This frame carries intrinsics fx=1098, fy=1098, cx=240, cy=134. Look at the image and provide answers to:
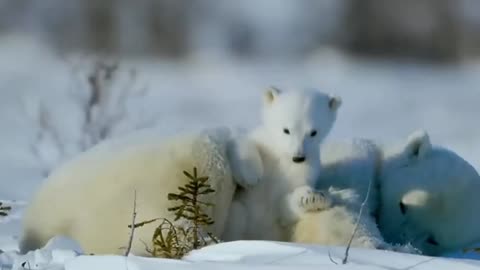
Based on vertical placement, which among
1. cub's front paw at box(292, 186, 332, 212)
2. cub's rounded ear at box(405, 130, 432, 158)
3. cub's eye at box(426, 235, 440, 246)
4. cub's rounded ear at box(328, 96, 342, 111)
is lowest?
cub's eye at box(426, 235, 440, 246)

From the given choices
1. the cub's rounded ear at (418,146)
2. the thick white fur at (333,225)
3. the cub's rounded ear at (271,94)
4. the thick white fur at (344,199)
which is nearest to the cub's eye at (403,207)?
the thick white fur at (344,199)

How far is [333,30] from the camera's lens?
22641mm

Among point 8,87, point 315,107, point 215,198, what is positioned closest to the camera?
point 215,198

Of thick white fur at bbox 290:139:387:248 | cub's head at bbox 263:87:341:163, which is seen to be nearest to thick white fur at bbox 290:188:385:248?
thick white fur at bbox 290:139:387:248

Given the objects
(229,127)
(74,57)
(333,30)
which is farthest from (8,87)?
(229,127)

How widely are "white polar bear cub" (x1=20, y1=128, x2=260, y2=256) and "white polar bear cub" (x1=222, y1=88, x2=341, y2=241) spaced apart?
0.29 feet

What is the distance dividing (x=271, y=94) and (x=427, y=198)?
974mm

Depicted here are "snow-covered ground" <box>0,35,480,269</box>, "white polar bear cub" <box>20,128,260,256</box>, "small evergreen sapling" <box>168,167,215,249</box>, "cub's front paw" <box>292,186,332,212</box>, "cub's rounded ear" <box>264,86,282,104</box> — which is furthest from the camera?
"snow-covered ground" <box>0,35,480,269</box>

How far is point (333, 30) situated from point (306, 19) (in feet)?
10.2

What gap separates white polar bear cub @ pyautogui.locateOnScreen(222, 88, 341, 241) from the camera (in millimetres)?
5133

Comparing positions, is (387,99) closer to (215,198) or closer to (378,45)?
(378,45)

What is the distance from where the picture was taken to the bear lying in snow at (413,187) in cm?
557

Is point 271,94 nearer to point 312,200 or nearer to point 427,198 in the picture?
point 312,200

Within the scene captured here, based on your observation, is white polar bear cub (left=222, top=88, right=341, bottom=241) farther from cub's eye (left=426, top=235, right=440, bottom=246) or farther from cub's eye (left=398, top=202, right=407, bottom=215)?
cub's eye (left=426, top=235, right=440, bottom=246)
